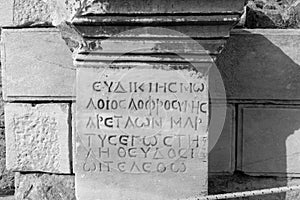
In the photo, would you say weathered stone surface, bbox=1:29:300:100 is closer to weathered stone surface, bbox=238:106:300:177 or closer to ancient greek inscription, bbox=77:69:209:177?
weathered stone surface, bbox=238:106:300:177

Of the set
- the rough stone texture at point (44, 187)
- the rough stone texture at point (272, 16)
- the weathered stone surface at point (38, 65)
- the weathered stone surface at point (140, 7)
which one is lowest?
the rough stone texture at point (44, 187)

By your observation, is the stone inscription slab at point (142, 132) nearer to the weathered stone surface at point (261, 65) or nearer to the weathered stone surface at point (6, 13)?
the weathered stone surface at point (261, 65)

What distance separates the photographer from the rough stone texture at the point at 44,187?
307cm

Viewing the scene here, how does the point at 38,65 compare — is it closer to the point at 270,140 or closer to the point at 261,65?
the point at 261,65

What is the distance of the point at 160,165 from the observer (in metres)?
2.50

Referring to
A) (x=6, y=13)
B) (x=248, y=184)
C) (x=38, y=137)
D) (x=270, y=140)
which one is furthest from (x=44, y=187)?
(x=270, y=140)

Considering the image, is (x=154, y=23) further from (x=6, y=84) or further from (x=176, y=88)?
(x=6, y=84)

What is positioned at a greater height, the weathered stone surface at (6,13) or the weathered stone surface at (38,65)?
the weathered stone surface at (6,13)

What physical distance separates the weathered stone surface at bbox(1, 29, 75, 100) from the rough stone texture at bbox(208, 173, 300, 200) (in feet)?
3.17

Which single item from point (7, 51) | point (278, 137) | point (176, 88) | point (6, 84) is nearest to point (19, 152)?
point (6, 84)

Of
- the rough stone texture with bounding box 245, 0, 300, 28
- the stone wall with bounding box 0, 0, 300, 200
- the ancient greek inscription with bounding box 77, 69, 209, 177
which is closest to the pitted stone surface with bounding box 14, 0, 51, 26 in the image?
the stone wall with bounding box 0, 0, 300, 200

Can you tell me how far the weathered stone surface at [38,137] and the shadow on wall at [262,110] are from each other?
0.86 m

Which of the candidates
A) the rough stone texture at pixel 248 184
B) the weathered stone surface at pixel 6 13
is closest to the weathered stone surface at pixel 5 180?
the weathered stone surface at pixel 6 13

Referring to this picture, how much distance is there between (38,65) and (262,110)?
4.21 ft
